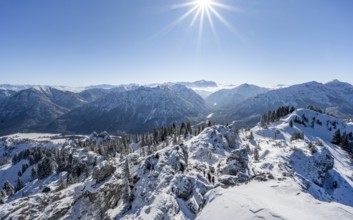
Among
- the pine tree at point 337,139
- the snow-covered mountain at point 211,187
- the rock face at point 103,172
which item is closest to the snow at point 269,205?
the snow-covered mountain at point 211,187

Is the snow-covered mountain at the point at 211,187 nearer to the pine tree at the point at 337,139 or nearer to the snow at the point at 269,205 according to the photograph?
the snow at the point at 269,205

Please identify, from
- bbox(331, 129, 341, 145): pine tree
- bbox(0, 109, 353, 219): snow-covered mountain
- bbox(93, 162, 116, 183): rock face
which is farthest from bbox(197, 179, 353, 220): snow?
bbox(331, 129, 341, 145): pine tree

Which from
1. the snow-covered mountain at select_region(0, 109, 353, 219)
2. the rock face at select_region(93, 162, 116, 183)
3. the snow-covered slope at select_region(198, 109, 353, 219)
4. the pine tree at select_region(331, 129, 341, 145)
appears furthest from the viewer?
the pine tree at select_region(331, 129, 341, 145)

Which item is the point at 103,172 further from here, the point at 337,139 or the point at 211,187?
the point at 337,139

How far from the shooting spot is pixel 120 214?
64500 millimetres

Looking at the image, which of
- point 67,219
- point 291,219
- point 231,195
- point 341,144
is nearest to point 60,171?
point 67,219

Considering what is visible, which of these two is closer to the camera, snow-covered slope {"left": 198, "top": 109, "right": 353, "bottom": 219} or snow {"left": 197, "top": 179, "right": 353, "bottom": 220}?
snow {"left": 197, "top": 179, "right": 353, "bottom": 220}

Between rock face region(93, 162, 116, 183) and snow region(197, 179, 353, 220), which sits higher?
snow region(197, 179, 353, 220)

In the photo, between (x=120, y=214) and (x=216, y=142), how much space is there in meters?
65.8

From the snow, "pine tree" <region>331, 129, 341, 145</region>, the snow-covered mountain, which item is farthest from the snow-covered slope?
"pine tree" <region>331, 129, 341, 145</region>

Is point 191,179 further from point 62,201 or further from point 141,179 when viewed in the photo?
point 62,201

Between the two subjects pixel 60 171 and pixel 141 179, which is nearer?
pixel 141 179

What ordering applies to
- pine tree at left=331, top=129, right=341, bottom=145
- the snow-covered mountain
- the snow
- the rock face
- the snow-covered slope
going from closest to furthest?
the snow, the snow-covered slope, the snow-covered mountain, the rock face, pine tree at left=331, top=129, right=341, bottom=145

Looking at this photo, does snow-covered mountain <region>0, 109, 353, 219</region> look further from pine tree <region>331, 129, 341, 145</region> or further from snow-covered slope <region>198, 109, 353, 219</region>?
pine tree <region>331, 129, 341, 145</region>
